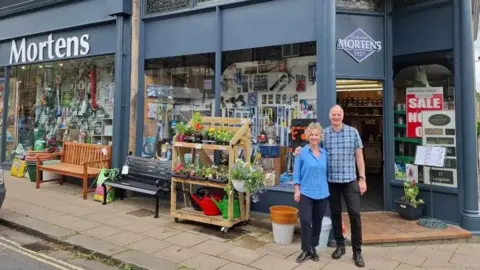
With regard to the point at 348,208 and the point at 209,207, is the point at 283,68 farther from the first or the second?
the point at 348,208

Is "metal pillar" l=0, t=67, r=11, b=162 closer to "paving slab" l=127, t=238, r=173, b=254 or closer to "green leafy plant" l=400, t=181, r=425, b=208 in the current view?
"paving slab" l=127, t=238, r=173, b=254

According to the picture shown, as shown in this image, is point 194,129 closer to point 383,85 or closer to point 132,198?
point 132,198

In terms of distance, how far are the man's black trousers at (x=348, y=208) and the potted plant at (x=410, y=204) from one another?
178cm

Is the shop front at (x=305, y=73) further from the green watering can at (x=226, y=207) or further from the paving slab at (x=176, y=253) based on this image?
the paving slab at (x=176, y=253)

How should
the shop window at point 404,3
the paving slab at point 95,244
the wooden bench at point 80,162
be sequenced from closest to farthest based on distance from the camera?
the paving slab at point 95,244
the shop window at point 404,3
the wooden bench at point 80,162

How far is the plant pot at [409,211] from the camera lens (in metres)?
5.93

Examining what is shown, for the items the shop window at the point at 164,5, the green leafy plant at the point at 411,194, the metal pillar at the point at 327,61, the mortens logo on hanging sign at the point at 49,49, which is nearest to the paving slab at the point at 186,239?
the metal pillar at the point at 327,61

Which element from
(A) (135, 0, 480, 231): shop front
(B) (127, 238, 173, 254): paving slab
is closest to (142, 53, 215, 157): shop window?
(A) (135, 0, 480, 231): shop front

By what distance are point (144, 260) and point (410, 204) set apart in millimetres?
4014

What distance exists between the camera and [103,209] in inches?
267

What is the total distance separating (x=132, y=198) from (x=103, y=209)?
882 millimetres

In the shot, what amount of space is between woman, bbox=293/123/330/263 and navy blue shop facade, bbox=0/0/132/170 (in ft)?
14.7

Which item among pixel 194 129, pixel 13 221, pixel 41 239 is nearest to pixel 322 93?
pixel 194 129

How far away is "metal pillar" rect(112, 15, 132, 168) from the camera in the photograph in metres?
7.84
